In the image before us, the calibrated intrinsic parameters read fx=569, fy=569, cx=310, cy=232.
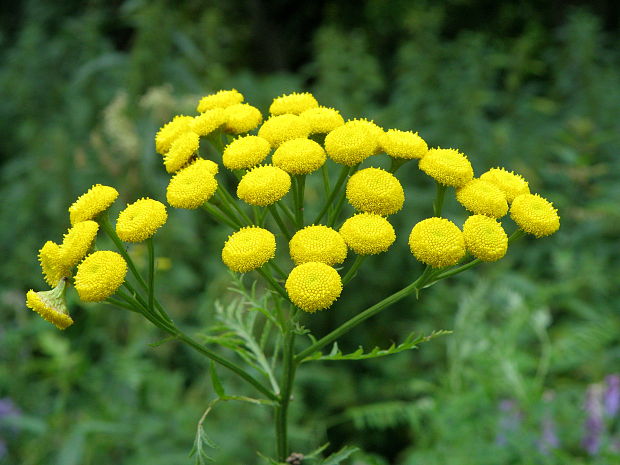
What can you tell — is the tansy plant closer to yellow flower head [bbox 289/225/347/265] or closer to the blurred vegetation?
yellow flower head [bbox 289/225/347/265]

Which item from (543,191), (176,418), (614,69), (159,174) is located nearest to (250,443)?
(176,418)

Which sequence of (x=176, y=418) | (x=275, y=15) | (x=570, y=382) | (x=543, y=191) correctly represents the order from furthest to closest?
(x=275, y=15)
(x=543, y=191)
(x=570, y=382)
(x=176, y=418)

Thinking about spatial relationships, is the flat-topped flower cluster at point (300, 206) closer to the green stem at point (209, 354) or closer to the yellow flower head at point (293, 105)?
the yellow flower head at point (293, 105)

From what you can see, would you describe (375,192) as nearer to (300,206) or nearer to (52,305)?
(300,206)

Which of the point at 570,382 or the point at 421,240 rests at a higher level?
the point at 421,240

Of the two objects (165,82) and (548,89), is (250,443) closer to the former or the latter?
(165,82)

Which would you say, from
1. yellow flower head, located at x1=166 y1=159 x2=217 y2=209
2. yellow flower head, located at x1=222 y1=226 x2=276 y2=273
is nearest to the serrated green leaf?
yellow flower head, located at x1=222 y1=226 x2=276 y2=273

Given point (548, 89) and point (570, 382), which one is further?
point (548, 89)
